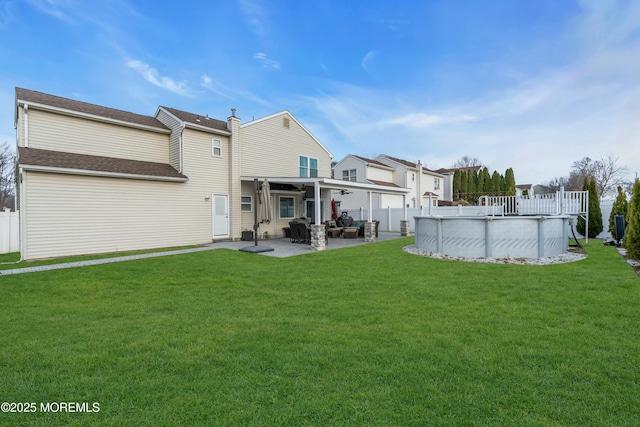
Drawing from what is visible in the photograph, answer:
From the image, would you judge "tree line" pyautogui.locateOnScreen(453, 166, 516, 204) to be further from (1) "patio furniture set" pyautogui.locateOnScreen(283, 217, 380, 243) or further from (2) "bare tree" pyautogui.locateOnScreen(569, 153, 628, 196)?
(1) "patio furniture set" pyautogui.locateOnScreen(283, 217, 380, 243)

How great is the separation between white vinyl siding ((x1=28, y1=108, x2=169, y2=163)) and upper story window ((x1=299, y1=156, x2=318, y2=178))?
7.17 metres

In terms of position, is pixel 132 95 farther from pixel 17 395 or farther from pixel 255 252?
pixel 17 395

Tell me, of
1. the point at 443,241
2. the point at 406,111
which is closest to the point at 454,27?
the point at 406,111

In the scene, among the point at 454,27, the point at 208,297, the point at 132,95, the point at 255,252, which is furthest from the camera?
the point at 132,95

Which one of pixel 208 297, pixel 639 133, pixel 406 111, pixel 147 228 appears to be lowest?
pixel 208 297

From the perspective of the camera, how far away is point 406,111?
20.9m

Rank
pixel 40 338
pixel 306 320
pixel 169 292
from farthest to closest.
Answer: pixel 169 292, pixel 306 320, pixel 40 338

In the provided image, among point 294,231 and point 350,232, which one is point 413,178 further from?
point 294,231

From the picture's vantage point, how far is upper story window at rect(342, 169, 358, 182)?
92.2ft

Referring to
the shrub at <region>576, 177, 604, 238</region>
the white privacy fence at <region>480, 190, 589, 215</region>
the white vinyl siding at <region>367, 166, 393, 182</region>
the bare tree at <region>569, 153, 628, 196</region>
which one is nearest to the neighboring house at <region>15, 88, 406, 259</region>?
the white privacy fence at <region>480, 190, 589, 215</region>

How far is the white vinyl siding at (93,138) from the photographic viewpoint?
443 inches

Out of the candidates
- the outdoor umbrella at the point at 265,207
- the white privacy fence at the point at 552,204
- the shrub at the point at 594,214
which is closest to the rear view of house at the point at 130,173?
the outdoor umbrella at the point at 265,207

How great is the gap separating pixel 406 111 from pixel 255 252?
49.4ft

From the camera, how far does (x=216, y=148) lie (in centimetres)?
1479
